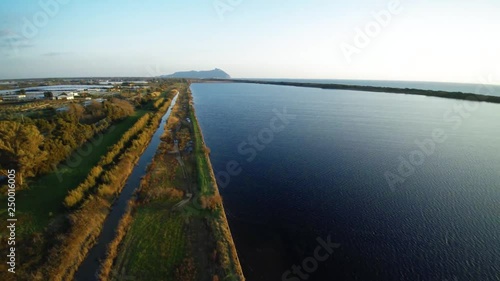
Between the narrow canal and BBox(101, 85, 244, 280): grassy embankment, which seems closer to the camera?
BBox(101, 85, 244, 280): grassy embankment

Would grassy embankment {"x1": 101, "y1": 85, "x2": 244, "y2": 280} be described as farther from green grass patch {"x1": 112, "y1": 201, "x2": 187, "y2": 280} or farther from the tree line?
the tree line

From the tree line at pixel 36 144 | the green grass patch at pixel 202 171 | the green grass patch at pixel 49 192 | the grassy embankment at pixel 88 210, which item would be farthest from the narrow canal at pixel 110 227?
the tree line at pixel 36 144

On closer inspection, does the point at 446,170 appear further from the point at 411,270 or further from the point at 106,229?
the point at 106,229

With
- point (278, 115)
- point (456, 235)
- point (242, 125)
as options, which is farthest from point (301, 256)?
point (278, 115)

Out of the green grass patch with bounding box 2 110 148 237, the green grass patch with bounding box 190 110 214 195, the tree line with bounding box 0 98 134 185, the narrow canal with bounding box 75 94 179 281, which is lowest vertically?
the narrow canal with bounding box 75 94 179 281

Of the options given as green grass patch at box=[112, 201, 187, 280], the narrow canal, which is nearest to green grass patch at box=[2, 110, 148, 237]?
the narrow canal

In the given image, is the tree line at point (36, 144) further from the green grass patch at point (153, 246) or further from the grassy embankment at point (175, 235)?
the green grass patch at point (153, 246)

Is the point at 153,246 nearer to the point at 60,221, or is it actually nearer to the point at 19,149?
the point at 60,221

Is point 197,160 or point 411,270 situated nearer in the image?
point 411,270
